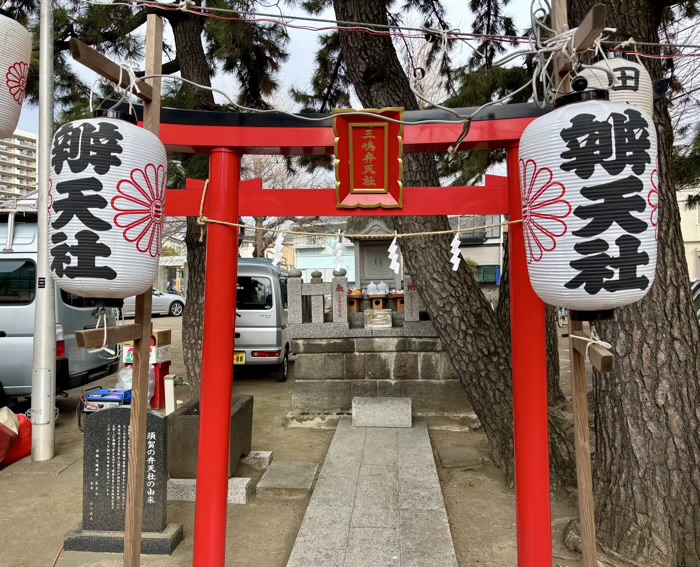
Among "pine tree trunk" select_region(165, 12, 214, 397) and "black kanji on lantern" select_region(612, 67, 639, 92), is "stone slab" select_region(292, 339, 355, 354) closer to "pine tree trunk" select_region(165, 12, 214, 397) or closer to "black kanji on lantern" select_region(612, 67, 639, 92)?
"pine tree trunk" select_region(165, 12, 214, 397)

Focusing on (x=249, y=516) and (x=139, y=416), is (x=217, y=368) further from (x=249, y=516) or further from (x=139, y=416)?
(x=249, y=516)

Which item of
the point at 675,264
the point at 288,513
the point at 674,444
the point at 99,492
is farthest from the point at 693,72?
the point at 99,492

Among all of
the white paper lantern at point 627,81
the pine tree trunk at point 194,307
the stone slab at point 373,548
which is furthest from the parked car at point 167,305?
the white paper lantern at point 627,81

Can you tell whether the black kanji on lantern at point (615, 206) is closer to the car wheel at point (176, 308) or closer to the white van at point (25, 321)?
the white van at point (25, 321)

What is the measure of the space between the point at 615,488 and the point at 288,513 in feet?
8.65

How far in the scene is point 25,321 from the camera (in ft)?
20.9

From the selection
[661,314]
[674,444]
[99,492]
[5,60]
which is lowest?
[99,492]

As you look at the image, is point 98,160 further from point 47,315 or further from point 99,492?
point 47,315

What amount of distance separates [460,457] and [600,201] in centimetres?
413

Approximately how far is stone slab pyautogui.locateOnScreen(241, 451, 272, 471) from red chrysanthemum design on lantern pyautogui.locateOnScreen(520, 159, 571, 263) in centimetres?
393

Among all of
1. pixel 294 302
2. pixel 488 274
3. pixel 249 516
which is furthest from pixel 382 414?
pixel 488 274

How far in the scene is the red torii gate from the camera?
8.95 feet

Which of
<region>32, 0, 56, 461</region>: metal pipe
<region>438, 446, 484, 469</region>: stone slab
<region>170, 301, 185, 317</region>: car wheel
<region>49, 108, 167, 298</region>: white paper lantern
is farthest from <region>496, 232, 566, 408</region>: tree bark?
<region>170, 301, 185, 317</region>: car wheel

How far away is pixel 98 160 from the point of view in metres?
2.11
